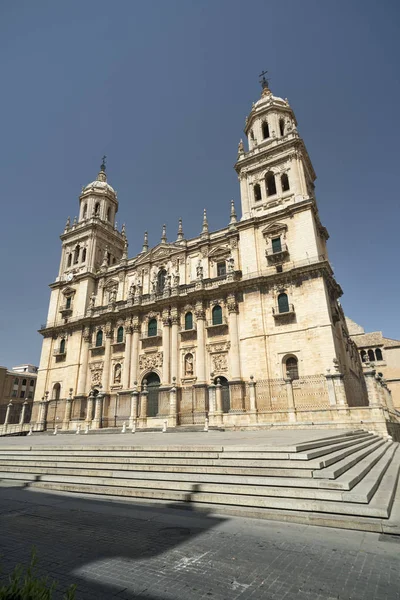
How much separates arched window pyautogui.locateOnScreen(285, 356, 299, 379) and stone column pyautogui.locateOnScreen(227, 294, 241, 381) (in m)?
3.30

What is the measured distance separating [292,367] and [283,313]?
3644mm

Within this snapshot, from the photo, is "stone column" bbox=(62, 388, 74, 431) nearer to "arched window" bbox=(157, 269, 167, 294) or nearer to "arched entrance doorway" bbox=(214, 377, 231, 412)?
"arched window" bbox=(157, 269, 167, 294)

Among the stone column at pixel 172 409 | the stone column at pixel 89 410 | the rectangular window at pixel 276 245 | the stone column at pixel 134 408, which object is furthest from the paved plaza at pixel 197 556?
the rectangular window at pixel 276 245

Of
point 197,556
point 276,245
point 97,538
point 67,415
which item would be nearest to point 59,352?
point 67,415

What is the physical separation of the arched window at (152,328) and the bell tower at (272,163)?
11.8 meters

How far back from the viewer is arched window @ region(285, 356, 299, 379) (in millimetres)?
21812

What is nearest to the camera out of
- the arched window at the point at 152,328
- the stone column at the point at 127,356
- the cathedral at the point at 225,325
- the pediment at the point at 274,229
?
the cathedral at the point at 225,325

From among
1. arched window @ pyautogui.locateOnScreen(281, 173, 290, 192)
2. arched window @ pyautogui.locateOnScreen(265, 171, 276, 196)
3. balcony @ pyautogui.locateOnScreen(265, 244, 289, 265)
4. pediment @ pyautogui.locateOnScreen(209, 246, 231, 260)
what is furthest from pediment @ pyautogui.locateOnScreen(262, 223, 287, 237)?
arched window @ pyautogui.locateOnScreen(265, 171, 276, 196)

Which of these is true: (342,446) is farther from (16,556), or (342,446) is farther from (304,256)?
(304,256)

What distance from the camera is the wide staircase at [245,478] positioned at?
5.18 meters

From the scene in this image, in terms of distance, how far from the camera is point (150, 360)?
2778 cm

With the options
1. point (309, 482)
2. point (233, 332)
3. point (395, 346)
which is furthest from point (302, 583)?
point (395, 346)

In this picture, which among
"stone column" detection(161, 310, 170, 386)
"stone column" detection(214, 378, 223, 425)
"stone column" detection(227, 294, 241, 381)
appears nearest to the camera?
"stone column" detection(214, 378, 223, 425)

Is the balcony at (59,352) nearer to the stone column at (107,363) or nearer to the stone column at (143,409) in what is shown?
the stone column at (107,363)
